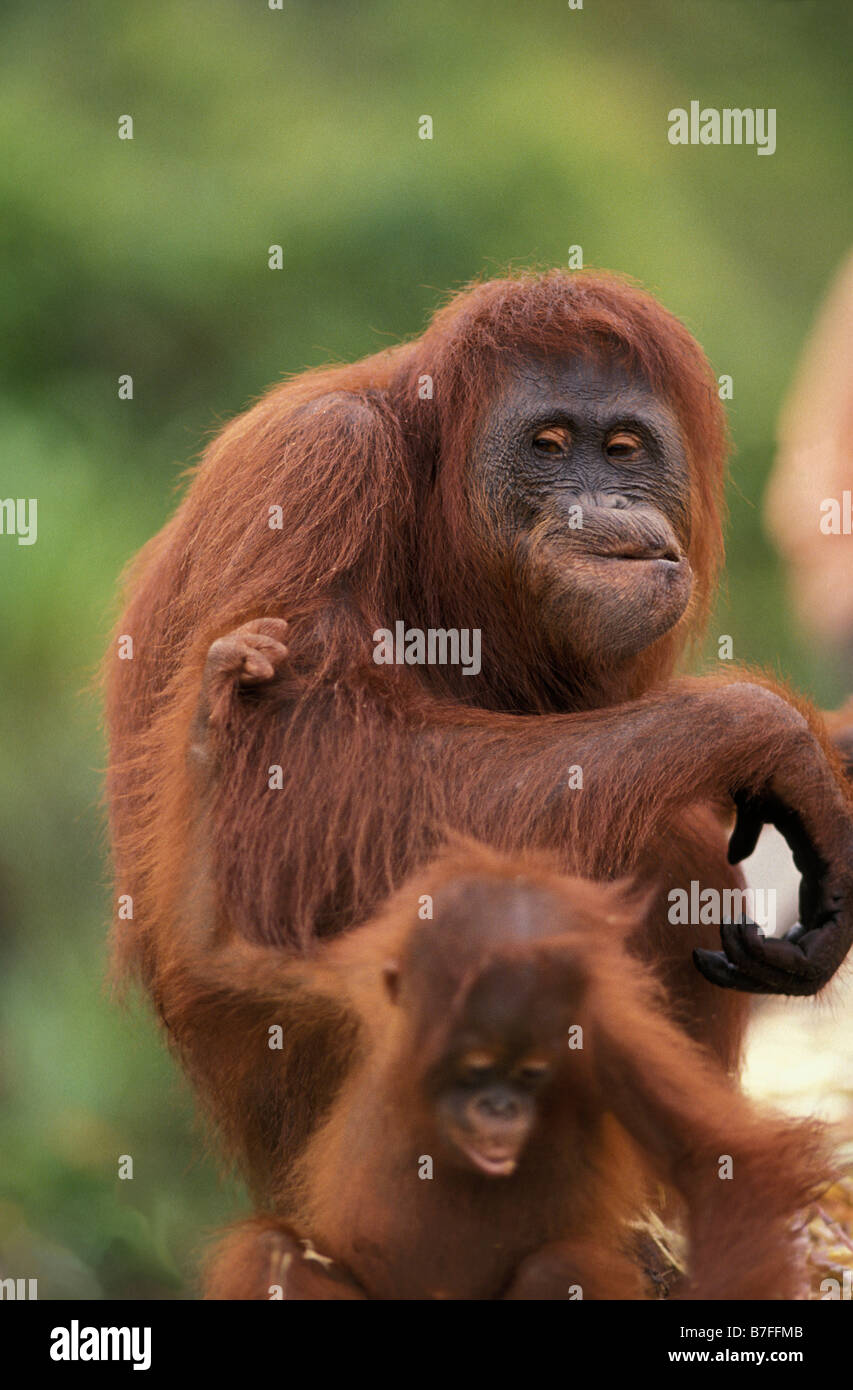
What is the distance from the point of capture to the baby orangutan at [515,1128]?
1.78 m

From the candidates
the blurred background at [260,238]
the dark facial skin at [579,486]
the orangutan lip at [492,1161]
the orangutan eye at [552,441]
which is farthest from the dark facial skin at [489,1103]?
the blurred background at [260,238]

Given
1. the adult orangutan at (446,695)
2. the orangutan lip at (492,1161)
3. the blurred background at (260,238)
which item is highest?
the blurred background at (260,238)

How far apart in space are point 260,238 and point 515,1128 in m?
3.11

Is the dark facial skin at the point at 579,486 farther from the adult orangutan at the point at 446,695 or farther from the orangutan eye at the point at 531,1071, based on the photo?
the orangutan eye at the point at 531,1071

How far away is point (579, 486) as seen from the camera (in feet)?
7.59

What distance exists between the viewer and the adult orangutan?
216 centimetres

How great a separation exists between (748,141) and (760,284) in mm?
382

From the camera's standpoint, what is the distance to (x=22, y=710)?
3939 millimetres

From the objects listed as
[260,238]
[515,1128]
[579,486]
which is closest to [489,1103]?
[515,1128]

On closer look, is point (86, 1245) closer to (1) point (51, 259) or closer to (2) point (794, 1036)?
(2) point (794, 1036)

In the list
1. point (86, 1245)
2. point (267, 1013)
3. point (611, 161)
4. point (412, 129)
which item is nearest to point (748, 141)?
point (611, 161)

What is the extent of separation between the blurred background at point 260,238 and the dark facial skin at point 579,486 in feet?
4.89

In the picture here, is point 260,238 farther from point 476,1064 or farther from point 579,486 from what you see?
point 476,1064
